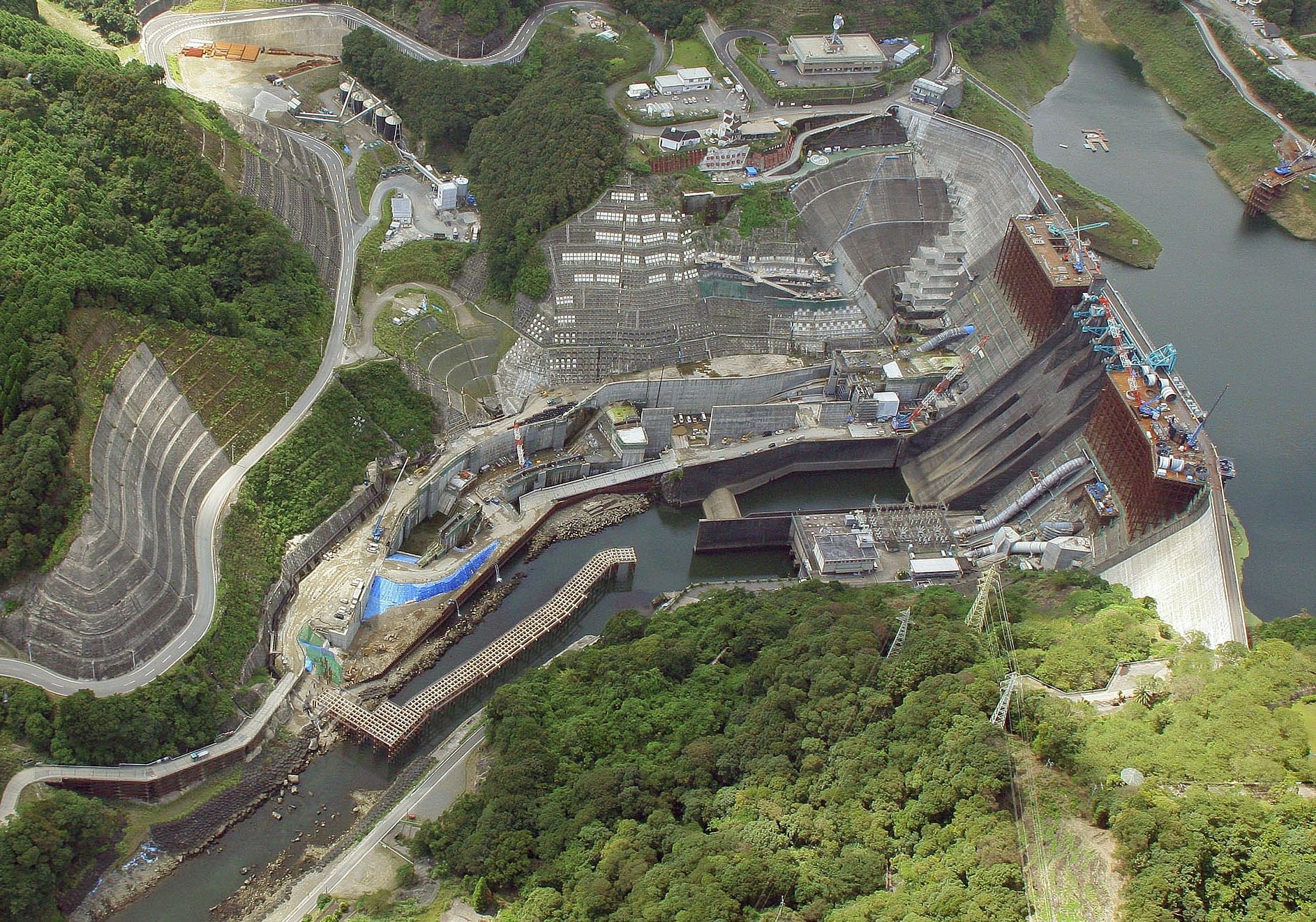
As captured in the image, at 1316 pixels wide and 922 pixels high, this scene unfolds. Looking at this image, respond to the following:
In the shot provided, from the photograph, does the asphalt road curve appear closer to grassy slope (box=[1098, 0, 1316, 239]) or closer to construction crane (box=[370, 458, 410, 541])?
construction crane (box=[370, 458, 410, 541])

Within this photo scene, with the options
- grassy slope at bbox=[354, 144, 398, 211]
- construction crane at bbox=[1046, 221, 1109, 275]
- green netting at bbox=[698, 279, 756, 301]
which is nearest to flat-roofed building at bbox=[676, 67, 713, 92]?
green netting at bbox=[698, 279, 756, 301]

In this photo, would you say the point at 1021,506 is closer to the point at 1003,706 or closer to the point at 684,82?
the point at 1003,706

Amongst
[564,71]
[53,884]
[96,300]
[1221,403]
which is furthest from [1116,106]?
[53,884]

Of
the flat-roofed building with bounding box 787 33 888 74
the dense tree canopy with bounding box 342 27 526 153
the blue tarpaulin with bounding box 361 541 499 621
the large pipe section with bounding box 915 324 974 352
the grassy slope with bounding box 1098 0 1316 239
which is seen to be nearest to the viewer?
the blue tarpaulin with bounding box 361 541 499 621

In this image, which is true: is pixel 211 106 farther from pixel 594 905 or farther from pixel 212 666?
pixel 594 905

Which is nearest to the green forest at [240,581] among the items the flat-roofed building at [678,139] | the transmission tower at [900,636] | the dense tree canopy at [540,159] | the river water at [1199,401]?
the river water at [1199,401]

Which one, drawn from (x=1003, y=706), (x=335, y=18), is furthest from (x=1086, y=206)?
(x=335, y=18)
